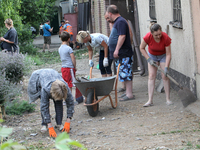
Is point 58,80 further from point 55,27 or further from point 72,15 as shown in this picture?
point 55,27

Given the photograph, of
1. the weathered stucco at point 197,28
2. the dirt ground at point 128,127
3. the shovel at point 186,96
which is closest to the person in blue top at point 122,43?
the dirt ground at point 128,127

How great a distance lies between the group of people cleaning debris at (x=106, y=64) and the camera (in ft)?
13.8

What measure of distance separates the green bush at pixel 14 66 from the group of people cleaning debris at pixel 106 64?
145cm

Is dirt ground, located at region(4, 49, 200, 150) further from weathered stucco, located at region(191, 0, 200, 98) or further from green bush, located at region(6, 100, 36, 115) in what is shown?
weathered stucco, located at region(191, 0, 200, 98)

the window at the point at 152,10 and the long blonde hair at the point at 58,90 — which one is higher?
the window at the point at 152,10

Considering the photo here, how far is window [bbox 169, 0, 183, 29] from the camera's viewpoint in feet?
19.2

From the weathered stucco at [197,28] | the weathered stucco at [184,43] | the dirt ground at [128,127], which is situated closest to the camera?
the dirt ground at [128,127]

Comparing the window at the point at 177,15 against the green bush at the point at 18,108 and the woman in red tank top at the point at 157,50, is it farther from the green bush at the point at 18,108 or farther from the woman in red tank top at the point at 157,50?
the green bush at the point at 18,108

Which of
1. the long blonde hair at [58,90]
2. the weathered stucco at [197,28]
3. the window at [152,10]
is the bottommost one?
the long blonde hair at [58,90]

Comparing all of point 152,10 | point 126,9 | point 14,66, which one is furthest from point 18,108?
point 126,9

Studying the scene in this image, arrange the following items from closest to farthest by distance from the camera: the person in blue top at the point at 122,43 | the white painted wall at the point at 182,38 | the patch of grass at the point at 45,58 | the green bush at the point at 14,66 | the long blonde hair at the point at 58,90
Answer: the long blonde hair at the point at 58,90, the white painted wall at the point at 182,38, the person in blue top at the point at 122,43, the green bush at the point at 14,66, the patch of grass at the point at 45,58

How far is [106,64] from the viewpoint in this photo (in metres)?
6.22

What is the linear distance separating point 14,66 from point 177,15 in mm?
3960

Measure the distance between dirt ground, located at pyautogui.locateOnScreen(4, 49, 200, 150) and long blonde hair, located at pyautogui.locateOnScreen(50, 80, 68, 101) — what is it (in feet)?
2.16
